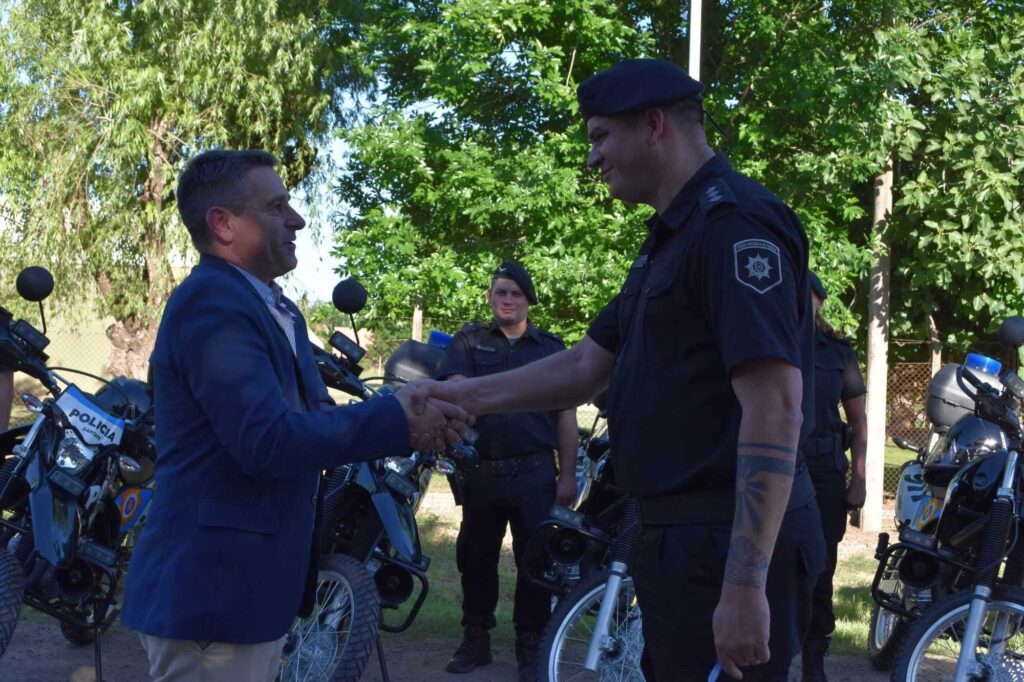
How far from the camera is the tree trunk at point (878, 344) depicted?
12.3 meters

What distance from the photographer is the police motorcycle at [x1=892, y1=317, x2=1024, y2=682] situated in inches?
185

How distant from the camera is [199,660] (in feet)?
8.45

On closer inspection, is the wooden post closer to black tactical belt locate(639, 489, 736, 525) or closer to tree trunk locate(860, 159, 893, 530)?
tree trunk locate(860, 159, 893, 530)

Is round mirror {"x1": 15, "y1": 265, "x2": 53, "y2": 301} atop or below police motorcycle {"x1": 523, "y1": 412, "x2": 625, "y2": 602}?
atop

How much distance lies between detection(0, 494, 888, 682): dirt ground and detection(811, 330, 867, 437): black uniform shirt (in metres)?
1.37

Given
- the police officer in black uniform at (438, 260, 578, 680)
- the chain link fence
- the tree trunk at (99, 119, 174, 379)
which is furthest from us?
the tree trunk at (99, 119, 174, 379)

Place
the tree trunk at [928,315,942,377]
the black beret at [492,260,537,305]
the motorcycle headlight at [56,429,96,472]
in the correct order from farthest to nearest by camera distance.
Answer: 1. the tree trunk at [928,315,942,377]
2. the black beret at [492,260,537,305]
3. the motorcycle headlight at [56,429,96,472]

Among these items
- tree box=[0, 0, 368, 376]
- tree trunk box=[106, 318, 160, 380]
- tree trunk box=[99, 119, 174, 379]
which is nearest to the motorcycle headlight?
tree trunk box=[99, 119, 174, 379]

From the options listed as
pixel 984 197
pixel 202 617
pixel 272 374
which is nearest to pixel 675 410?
pixel 272 374

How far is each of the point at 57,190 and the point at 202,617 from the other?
15958mm

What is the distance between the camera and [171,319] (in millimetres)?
2611

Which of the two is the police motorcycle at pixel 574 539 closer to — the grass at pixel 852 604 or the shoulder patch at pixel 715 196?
the grass at pixel 852 604

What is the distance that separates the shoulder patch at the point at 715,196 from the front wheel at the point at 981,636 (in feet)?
9.82

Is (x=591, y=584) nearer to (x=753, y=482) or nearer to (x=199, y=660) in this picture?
(x=199, y=660)
